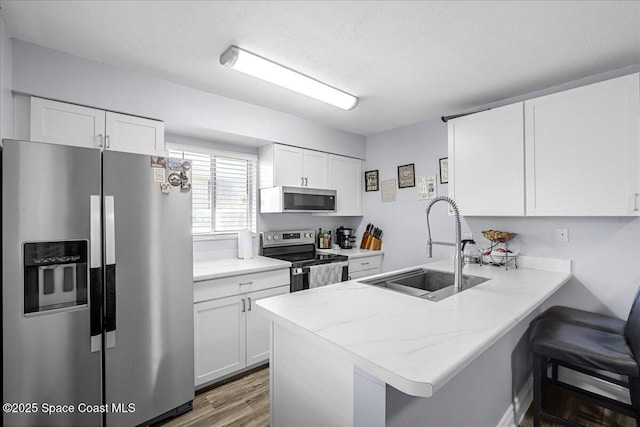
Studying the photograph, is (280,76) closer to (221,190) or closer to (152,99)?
(152,99)

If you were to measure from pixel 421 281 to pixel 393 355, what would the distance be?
1.40m

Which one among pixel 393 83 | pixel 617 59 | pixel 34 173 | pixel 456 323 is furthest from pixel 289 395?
pixel 617 59

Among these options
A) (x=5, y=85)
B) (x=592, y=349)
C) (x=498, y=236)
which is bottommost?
(x=592, y=349)

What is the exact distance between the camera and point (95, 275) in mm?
1610

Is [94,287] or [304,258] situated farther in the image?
[304,258]

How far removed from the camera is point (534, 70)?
2.09m

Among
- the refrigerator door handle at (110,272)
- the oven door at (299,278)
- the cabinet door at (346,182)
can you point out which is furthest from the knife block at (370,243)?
the refrigerator door handle at (110,272)

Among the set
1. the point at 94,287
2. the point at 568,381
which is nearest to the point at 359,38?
the point at 94,287

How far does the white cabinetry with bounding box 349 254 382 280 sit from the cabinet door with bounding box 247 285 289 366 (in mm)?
1038

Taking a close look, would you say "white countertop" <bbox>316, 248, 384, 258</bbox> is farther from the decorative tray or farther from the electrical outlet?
the electrical outlet

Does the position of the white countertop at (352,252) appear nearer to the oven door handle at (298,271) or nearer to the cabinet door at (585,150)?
the oven door handle at (298,271)

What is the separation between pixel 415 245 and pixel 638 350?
1.91m

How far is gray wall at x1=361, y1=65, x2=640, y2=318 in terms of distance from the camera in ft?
6.85

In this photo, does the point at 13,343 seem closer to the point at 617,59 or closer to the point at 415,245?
the point at 415,245
